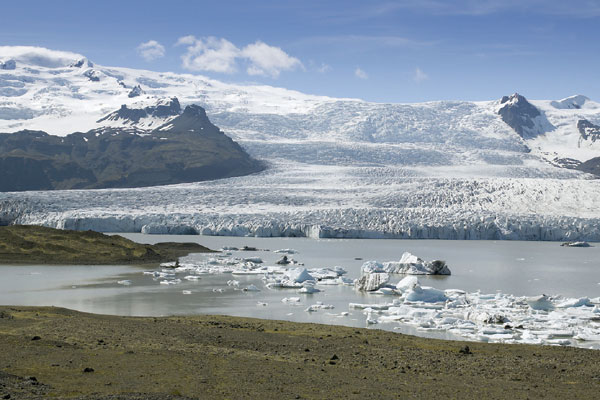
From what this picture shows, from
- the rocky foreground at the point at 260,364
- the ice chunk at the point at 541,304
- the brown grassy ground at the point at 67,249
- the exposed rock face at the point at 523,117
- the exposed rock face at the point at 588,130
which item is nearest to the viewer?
the rocky foreground at the point at 260,364

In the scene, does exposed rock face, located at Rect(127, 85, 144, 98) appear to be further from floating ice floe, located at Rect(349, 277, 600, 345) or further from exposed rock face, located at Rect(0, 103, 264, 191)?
floating ice floe, located at Rect(349, 277, 600, 345)

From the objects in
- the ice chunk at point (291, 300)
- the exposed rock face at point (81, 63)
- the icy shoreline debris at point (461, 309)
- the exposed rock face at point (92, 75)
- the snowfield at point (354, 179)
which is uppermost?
the exposed rock face at point (81, 63)

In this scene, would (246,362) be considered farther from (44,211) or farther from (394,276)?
(44,211)

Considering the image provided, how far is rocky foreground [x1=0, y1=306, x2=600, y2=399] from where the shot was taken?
7.16 metres

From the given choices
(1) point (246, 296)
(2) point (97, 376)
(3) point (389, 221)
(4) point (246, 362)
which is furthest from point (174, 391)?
(3) point (389, 221)

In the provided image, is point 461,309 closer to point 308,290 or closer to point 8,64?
point 308,290

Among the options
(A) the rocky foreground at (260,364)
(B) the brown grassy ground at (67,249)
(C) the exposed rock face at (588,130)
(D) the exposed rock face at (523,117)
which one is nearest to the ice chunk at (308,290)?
(A) the rocky foreground at (260,364)

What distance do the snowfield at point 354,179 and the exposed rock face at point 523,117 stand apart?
1.30 m

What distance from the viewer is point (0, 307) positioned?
45.4ft

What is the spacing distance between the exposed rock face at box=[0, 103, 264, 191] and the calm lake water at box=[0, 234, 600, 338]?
43.9 m

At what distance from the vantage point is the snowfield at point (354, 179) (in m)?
44.6

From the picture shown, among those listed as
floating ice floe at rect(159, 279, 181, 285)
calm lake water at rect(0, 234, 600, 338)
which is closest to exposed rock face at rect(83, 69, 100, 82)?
calm lake water at rect(0, 234, 600, 338)

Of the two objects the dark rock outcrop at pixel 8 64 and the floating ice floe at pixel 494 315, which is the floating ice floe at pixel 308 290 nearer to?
the floating ice floe at pixel 494 315

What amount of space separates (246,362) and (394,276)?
15.4 metres
